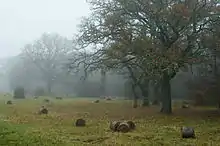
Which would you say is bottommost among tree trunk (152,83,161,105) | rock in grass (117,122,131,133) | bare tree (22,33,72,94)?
rock in grass (117,122,131,133)

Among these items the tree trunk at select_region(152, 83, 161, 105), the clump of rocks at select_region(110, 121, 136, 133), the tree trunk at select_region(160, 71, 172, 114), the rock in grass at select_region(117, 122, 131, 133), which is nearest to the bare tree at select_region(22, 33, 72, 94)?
the tree trunk at select_region(152, 83, 161, 105)

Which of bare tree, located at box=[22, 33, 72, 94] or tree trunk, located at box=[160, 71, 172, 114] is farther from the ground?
bare tree, located at box=[22, 33, 72, 94]

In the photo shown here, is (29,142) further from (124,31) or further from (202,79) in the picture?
(202,79)

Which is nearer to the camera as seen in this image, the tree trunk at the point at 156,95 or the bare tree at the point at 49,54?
the tree trunk at the point at 156,95

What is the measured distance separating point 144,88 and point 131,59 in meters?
9.45

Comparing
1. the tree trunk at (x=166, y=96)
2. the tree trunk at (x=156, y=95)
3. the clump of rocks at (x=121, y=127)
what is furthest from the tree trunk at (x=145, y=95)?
the clump of rocks at (x=121, y=127)

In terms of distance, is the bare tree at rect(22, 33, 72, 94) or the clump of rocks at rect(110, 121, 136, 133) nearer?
the clump of rocks at rect(110, 121, 136, 133)

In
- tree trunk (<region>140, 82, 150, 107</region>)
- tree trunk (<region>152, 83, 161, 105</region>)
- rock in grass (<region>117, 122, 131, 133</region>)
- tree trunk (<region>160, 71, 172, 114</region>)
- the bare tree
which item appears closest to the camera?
rock in grass (<region>117, 122, 131, 133</region>)

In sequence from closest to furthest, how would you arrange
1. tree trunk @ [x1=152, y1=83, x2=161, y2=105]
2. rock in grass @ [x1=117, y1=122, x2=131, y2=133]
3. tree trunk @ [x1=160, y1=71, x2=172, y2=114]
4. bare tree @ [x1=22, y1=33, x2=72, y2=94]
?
rock in grass @ [x1=117, y1=122, x2=131, y2=133], tree trunk @ [x1=160, y1=71, x2=172, y2=114], tree trunk @ [x1=152, y1=83, x2=161, y2=105], bare tree @ [x1=22, y1=33, x2=72, y2=94]

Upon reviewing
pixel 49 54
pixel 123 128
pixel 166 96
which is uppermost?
pixel 49 54

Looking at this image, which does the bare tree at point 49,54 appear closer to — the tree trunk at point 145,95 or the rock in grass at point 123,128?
the tree trunk at point 145,95

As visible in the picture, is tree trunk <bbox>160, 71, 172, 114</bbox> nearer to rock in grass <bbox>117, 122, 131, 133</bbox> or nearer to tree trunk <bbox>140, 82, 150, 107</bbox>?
tree trunk <bbox>140, 82, 150, 107</bbox>

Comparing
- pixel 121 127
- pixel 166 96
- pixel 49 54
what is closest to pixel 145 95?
pixel 166 96

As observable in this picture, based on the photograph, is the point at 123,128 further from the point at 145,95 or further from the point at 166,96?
the point at 145,95
